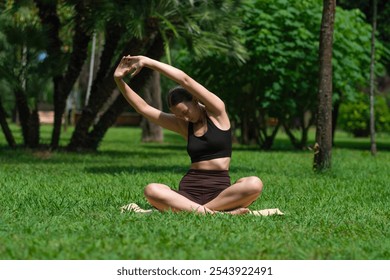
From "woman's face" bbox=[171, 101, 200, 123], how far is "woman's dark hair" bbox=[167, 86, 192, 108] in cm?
3

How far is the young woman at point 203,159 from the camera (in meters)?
6.85

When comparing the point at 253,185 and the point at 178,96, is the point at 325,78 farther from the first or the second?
the point at 178,96

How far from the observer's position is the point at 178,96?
682 cm

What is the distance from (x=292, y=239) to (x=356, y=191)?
427 centimetres

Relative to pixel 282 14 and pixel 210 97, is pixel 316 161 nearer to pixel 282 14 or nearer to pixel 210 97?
pixel 210 97

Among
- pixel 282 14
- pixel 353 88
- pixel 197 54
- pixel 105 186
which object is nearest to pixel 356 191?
pixel 105 186

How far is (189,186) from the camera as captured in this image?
7.15 meters

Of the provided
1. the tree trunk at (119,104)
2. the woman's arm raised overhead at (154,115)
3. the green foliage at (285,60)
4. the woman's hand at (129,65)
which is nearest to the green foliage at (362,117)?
the green foliage at (285,60)

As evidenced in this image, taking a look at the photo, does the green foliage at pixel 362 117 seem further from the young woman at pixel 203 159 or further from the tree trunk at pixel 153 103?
the young woman at pixel 203 159

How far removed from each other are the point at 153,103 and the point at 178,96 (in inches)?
765

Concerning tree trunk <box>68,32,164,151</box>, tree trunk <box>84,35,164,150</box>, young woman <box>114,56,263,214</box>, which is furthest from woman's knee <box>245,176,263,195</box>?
tree trunk <box>84,35,164,150</box>

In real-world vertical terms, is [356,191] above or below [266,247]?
below

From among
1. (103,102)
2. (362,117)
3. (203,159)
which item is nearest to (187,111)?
(203,159)

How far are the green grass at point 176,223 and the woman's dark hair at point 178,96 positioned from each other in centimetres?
98
